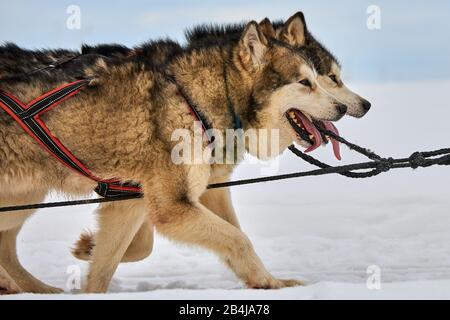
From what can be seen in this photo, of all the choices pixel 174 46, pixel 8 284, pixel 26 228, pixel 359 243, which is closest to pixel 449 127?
pixel 359 243

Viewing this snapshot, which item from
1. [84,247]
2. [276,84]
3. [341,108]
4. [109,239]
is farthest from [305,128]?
[84,247]

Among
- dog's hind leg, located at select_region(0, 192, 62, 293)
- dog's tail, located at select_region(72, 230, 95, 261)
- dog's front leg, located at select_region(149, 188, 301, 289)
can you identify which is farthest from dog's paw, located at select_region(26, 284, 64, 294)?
dog's front leg, located at select_region(149, 188, 301, 289)

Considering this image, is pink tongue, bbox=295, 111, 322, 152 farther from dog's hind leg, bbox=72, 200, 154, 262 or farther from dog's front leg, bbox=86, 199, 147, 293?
dog's hind leg, bbox=72, 200, 154, 262

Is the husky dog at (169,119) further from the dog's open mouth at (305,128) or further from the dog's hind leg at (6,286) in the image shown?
the dog's hind leg at (6,286)

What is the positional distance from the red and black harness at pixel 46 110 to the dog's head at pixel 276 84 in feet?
1.22

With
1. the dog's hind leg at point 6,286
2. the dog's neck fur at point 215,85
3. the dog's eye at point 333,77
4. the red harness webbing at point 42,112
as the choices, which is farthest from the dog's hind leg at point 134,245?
the dog's eye at point 333,77

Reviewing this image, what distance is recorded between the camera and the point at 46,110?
4961 mm

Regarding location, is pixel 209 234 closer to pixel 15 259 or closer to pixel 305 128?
pixel 305 128

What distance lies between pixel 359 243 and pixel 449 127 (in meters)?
6.62

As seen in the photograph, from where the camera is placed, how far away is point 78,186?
5141mm

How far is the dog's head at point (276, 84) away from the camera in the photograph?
17.0 ft

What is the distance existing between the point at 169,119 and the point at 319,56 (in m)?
1.27

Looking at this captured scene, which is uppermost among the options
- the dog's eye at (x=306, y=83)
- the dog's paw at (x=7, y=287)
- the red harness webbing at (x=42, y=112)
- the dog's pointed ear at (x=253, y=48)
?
the dog's pointed ear at (x=253, y=48)
